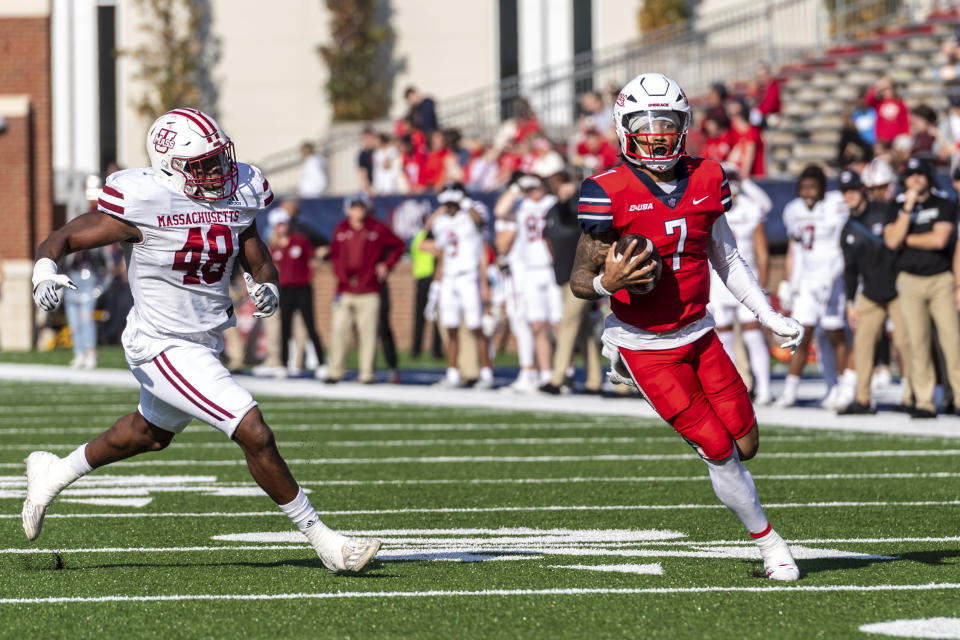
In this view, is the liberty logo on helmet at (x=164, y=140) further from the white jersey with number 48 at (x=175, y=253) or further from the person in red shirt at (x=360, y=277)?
the person in red shirt at (x=360, y=277)

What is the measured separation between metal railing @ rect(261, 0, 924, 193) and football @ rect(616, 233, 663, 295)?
62.5ft

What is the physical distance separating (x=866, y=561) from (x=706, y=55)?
2059 cm

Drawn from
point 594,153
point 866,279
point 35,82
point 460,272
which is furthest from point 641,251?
point 35,82

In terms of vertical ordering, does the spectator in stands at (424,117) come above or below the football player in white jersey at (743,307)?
above

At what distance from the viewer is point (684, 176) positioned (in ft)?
21.0

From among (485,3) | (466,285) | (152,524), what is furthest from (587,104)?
(152,524)

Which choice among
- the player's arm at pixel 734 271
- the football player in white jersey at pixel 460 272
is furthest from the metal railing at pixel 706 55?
the player's arm at pixel 734 271

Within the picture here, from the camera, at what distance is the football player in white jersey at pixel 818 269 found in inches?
526

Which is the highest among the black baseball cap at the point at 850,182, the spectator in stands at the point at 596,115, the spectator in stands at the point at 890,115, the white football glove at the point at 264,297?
the spectator in stands at the point at 596,115

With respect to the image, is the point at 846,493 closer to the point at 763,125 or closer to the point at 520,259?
the point at 520,259

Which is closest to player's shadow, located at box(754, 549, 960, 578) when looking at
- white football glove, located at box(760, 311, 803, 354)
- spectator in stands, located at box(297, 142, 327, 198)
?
white football glove, located at box(760, 311, 803, 354)

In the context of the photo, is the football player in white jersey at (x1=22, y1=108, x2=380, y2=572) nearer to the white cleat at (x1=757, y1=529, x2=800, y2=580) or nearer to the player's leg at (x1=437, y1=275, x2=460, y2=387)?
the white cleat at (x1=757, y1=529, x2=800, y2=580)

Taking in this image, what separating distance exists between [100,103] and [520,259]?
1928cm

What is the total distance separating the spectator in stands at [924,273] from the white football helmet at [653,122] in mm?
6161
